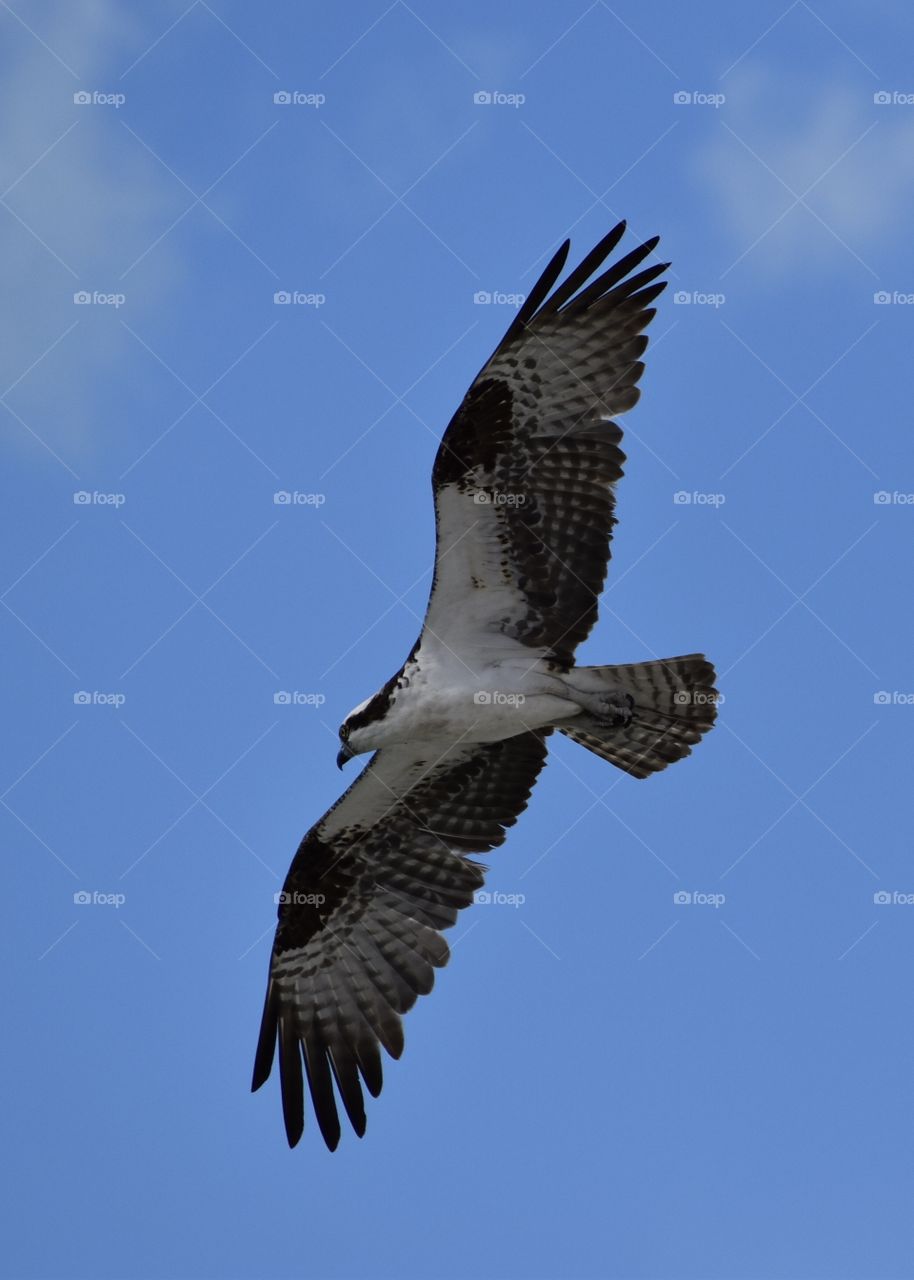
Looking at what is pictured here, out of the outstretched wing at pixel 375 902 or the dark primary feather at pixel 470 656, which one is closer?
the dark primary feather at pixel 470 656

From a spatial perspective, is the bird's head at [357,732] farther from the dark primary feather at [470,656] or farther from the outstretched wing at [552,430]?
the outstretched wing at [552,430]

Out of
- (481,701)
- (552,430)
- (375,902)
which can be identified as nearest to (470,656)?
(481,701)

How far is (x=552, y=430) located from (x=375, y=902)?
11.4 ft

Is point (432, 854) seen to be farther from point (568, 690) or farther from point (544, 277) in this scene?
point (544, 277)

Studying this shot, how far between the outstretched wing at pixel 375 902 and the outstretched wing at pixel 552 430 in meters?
1.41

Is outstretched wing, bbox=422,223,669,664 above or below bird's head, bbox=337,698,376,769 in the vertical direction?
above

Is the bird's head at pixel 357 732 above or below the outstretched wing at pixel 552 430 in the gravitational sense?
below

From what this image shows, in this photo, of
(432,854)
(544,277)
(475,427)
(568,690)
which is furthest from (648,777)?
(544,277)

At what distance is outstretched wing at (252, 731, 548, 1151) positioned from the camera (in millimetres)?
11492

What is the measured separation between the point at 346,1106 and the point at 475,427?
4380 millimetres

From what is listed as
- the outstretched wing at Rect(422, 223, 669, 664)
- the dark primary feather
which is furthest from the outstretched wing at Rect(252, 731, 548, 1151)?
the outstretched wing at Rect(422, 223, 669, 664)

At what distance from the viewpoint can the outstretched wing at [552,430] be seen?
10.6 m

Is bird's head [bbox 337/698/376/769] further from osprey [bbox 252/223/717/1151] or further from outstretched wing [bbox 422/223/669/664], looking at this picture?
outstretched wing [bbox 422/223/669/664]

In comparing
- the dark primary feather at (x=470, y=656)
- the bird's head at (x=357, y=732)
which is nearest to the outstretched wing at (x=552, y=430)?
the dark primary feather at (x=470, y=656)
